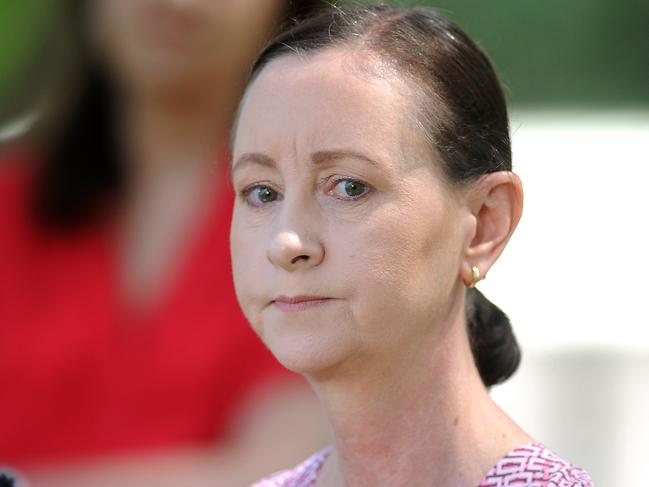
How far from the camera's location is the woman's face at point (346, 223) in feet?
5.34

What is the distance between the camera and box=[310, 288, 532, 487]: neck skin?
1.72 meters

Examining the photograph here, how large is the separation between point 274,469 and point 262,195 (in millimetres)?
1094

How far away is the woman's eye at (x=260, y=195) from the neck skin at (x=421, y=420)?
254mm

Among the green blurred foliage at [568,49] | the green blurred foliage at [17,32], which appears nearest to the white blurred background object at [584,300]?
the green blurred foliage at [568,49]

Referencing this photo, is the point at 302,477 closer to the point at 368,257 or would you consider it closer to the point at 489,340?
the point at 489,340

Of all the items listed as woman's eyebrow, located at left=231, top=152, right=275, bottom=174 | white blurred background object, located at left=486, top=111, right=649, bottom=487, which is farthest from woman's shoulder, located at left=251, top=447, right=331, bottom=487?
white blurred background object, located at left=486, top=111, right=649, bottom=487

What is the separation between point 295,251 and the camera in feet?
5.32

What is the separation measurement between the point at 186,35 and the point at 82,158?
43cm

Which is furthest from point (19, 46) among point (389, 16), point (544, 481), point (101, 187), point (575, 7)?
point (544, 481)

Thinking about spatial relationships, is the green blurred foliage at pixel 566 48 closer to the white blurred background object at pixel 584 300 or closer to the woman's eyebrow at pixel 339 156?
the white blurred background object at pixel 584 300

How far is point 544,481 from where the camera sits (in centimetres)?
167

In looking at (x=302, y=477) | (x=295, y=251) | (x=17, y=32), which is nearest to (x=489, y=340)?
(x=302, y=477)

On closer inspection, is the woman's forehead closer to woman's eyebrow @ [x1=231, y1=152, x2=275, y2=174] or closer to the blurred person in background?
woman's eyebrow @ [x1=231, y1=152, x2=275, y2=174]

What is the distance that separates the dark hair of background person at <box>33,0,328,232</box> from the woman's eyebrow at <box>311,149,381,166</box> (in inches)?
56.2
